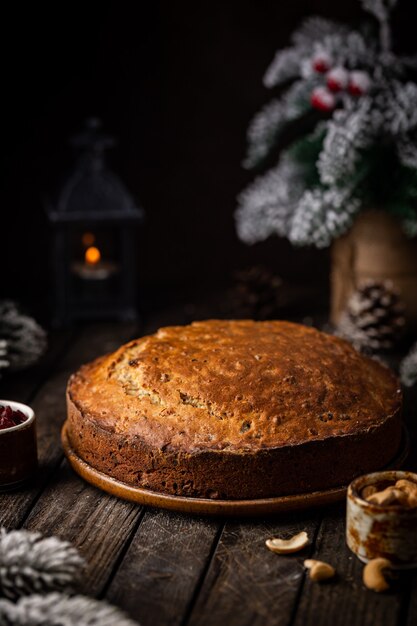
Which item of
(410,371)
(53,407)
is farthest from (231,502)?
(410,371)

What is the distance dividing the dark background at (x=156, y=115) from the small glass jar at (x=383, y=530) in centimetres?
197

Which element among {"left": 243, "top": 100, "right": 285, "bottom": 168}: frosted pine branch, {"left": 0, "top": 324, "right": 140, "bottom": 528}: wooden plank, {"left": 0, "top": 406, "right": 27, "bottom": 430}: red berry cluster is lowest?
{"left": 0, "top": 324, "right": 140, "bottom": 528}: wooden plank

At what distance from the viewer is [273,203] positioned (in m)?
3.12

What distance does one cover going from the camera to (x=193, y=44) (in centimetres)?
356

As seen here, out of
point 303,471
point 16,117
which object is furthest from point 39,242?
point 303,471

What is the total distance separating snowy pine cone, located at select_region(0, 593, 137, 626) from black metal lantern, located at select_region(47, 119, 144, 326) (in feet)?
6.02

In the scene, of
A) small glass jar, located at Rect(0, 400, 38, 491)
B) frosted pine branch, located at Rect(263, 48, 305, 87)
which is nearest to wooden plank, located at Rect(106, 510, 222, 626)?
small glass jar, located at Rect(0, 400, 38, 491)

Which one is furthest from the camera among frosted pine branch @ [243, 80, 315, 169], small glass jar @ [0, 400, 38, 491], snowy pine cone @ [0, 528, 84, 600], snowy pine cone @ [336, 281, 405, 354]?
frosted pine branch @ [243, 80, 315, 169]

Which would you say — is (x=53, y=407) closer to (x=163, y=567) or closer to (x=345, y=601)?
(x=163, y=567)

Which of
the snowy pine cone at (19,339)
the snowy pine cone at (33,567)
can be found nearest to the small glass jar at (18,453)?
the snowy pine cone at (33,567)

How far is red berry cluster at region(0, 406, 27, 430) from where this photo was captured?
203 cm

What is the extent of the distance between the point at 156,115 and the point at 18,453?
195 cm

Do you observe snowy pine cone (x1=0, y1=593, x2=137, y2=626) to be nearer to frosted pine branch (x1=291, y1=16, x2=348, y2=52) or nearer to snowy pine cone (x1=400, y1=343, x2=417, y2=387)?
snowy pine cone (x1=400, y1=343, x2=417, y2=387)

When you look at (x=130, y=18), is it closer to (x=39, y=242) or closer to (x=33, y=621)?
(x=39, y=242)
